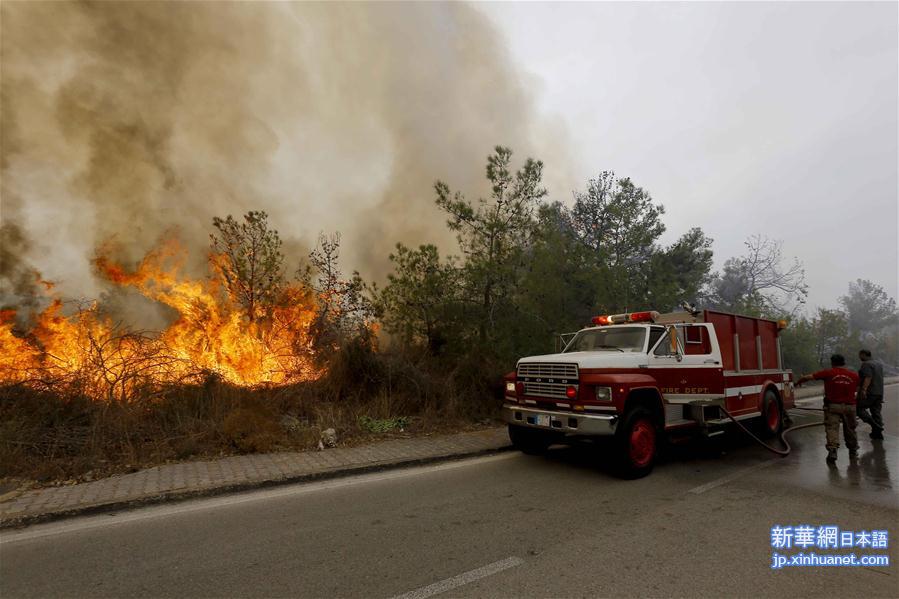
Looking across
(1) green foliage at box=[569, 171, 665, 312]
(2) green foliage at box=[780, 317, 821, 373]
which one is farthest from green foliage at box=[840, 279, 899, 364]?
(1) green foliage at box=[569, 171, 665, 312]

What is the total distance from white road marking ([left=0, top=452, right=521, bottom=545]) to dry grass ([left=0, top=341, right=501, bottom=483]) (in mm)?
1500

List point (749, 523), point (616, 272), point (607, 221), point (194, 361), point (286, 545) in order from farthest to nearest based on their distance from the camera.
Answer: point (607, 221) → point (616, 272) → point (194, 361) → point (749, 523) → point (286, 545)

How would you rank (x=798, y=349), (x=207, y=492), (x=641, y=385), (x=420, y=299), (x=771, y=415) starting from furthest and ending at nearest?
1. (x=798, y=349)
2. (x=420, y=299)
3. (x=771, y=415)
4. (x=641, y=385)
5. (x=207, y=492)

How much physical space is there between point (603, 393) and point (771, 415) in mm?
5753

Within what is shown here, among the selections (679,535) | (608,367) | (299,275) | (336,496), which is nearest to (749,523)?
(679,535)

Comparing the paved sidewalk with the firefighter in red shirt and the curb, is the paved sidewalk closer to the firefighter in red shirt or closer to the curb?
the curb

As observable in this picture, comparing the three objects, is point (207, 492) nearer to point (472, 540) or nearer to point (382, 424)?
point (472, 540)

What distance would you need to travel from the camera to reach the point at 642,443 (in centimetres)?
647

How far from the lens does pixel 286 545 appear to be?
4.05 m

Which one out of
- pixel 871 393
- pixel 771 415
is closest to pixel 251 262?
pixel 771 415

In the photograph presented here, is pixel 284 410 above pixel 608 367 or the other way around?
the other way around

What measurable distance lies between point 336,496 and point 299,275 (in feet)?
26.4

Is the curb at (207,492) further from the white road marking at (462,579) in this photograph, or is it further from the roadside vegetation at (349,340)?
the white road marking at (462,579)

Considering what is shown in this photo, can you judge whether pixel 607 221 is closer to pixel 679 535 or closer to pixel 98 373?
pixel 679 535
